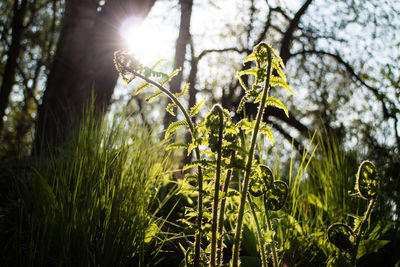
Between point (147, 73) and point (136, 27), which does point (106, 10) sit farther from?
point (147, 73)

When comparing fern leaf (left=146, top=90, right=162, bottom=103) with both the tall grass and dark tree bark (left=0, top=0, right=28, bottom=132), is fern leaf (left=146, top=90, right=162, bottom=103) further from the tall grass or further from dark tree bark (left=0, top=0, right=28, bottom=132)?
dark tree bark (left=0, top=0, right=28, bottom=132)

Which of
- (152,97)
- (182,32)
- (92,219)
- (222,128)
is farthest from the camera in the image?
(182,32)

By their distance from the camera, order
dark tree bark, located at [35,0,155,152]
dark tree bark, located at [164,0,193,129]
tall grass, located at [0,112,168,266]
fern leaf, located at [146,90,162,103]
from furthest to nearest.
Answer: dark tree bark, located at [35,0,155,152]
dark tree bark, located at [164,0,193,129]
tall grass, located at [0,112,168,266]
fern leaf, located at [146,90,162,103]

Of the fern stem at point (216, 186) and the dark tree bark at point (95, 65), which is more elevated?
the dark tree bark at point (95, 65)

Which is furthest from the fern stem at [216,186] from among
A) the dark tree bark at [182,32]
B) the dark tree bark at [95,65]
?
the dark tree bark at [95,65]

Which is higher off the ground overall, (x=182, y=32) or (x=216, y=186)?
(x=182, y=32)

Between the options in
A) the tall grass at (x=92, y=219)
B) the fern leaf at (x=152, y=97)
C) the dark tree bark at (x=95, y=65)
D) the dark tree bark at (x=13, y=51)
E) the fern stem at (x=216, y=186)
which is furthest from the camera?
the dark tree bark at (x=95, y=65)

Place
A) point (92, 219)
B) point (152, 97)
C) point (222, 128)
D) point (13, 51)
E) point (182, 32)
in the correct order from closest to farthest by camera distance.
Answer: point (222, 128), point (152, 97), point (92, 219), point (13, 51), point (182, 32)

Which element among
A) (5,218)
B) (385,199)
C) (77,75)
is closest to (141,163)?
(5,218)

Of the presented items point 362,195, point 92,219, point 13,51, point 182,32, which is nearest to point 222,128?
point 362,195

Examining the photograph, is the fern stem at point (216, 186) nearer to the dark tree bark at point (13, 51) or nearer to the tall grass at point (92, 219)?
the tall grass at point (92, 219)

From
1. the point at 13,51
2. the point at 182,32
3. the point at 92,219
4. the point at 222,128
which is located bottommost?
the point at 92,219

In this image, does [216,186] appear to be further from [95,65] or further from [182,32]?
[95,65]

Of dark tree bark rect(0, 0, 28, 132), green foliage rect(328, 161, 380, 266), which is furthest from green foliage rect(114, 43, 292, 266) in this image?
dark tree bark rect(0, 0, 28, 132)
